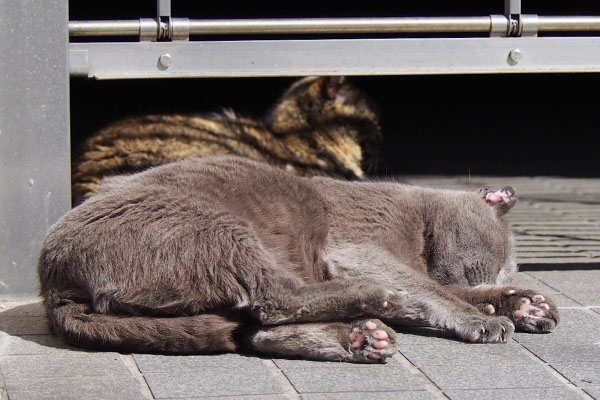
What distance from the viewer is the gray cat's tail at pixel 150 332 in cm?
309

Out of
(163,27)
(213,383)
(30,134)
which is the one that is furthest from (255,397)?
(163,27)

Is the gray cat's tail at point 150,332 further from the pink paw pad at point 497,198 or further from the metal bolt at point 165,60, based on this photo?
the pink paw pad at point 497,198

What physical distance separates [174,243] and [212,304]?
10.1 inches

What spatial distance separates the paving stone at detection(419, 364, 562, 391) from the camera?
9.24 feet

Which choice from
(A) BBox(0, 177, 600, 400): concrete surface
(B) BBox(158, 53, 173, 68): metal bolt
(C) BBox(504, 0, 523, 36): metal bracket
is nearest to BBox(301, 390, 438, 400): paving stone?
(A) BBox(0, 177, 600, 400): concrete surface

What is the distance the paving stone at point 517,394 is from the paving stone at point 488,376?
0.04 m

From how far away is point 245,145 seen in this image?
5902mm

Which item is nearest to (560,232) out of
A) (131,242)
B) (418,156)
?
(418,156)

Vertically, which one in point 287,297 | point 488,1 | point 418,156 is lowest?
point 418,156

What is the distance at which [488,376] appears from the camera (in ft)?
9.55

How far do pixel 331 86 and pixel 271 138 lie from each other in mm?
738

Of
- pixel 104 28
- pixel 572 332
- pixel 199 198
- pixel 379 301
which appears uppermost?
pixel 104 28

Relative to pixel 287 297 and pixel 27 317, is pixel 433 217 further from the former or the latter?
pixel 27 317

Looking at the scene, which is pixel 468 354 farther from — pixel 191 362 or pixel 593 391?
pixel 191 362
